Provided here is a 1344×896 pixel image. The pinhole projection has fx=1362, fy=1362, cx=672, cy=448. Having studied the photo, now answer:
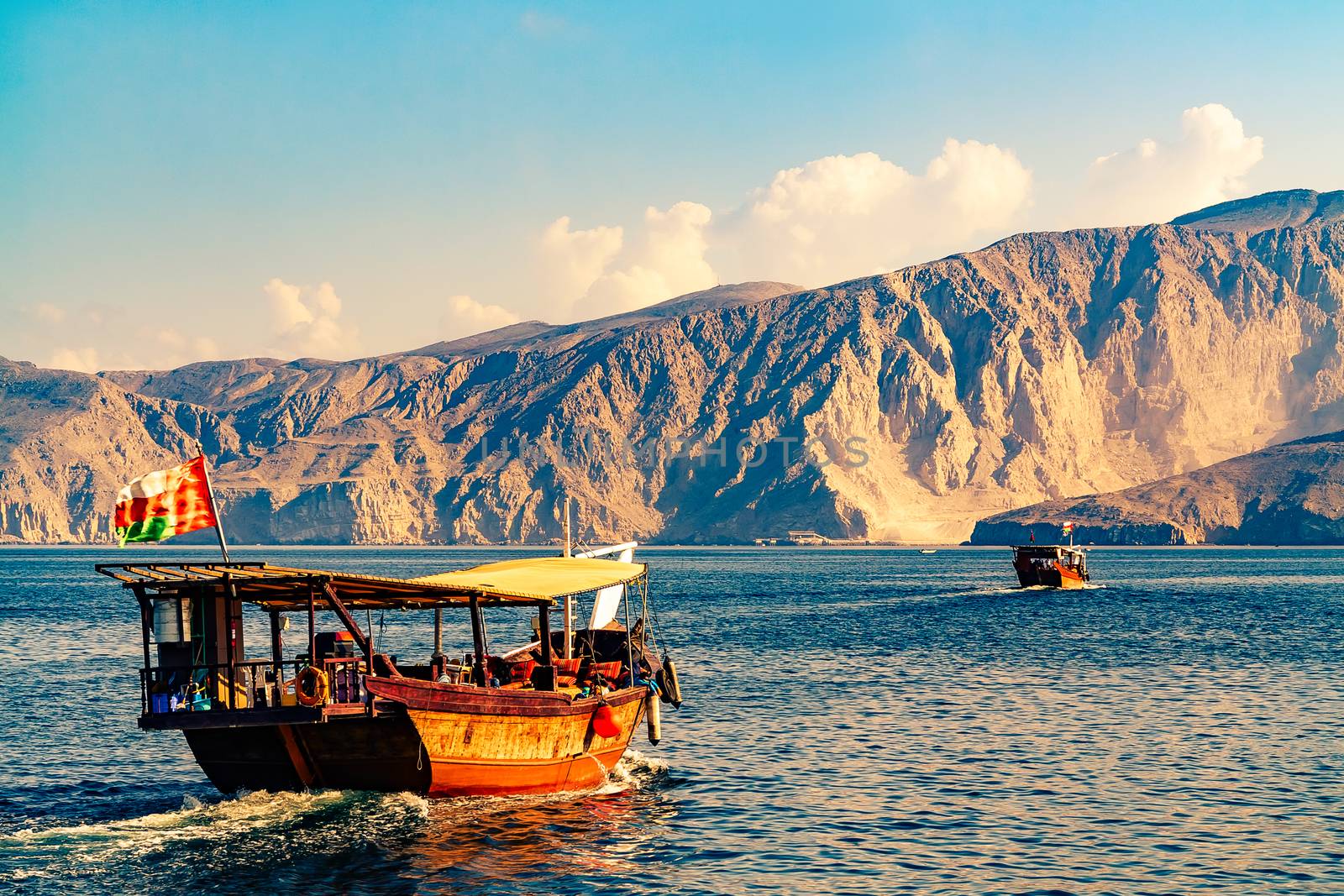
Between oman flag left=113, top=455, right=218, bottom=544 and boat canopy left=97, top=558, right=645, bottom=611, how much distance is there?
2.65ft

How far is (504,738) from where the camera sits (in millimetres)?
27531

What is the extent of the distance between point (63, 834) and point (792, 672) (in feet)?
102

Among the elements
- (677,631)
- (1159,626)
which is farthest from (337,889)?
(1159,626)

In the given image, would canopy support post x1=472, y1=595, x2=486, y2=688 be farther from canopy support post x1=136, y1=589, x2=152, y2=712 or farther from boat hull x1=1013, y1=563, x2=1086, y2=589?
boat hull x1=1013, y1=563, x2=1086, y2=589

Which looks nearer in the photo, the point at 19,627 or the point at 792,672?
the point at 792,672

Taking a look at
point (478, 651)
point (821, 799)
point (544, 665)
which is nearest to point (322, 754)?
point (478, 651)

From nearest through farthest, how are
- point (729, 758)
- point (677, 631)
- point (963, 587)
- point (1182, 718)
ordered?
1. point (729, 758)
2. point (1182, 718)
3. point (677, 631)
4. point (963, 587)

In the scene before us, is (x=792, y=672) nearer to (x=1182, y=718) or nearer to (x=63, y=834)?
(x=1182, y=718)

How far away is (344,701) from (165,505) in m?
5.42

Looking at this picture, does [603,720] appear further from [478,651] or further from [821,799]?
[821,799]

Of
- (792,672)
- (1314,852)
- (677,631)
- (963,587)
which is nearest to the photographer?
(1314,852)

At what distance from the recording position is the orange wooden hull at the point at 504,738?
25656 millimetres

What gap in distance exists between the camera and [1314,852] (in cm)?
2416

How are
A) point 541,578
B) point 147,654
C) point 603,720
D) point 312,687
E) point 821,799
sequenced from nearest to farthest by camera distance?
point 312,687
point 147,654
point 821,799
point 603,720
point 541,578
